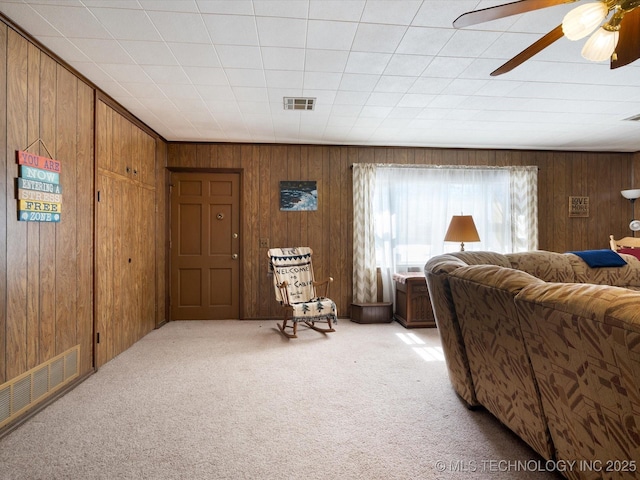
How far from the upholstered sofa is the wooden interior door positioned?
3229 millimetres

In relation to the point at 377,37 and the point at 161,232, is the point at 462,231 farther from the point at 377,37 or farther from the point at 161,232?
the point at 161,232

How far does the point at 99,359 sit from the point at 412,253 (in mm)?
3972

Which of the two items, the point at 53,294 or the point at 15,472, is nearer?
the point at 15,472

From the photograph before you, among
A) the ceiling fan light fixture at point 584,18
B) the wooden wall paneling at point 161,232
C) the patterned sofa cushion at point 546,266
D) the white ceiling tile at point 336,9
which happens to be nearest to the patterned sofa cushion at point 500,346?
the ceiling fan light fixture at point 584,18

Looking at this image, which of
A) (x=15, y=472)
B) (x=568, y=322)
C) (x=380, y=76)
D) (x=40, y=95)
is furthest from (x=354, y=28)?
(x=15, y=472)

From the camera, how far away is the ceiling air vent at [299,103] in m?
3.29

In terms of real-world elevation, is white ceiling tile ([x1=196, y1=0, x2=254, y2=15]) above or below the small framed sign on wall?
above

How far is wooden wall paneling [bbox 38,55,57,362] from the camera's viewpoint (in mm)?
2350

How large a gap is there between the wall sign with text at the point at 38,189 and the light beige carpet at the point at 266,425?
1340mm

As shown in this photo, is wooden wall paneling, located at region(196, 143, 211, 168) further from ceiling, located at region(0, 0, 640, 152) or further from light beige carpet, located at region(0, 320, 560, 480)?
light beige carpet, located at region(0, 320, 560, 480)

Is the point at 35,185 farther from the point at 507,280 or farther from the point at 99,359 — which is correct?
the point at 507,280

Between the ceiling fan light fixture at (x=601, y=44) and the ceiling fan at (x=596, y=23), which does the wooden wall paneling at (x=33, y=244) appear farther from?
the ceiling fan light fixture at (x=601, y=44)

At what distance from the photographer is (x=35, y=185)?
2268 mm

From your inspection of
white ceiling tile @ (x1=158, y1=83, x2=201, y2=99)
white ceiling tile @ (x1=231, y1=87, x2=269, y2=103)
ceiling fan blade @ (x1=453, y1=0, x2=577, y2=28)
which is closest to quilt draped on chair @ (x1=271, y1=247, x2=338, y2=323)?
white ceiling tile @ (x1=231, y1=87, x2=269, y2=103)
